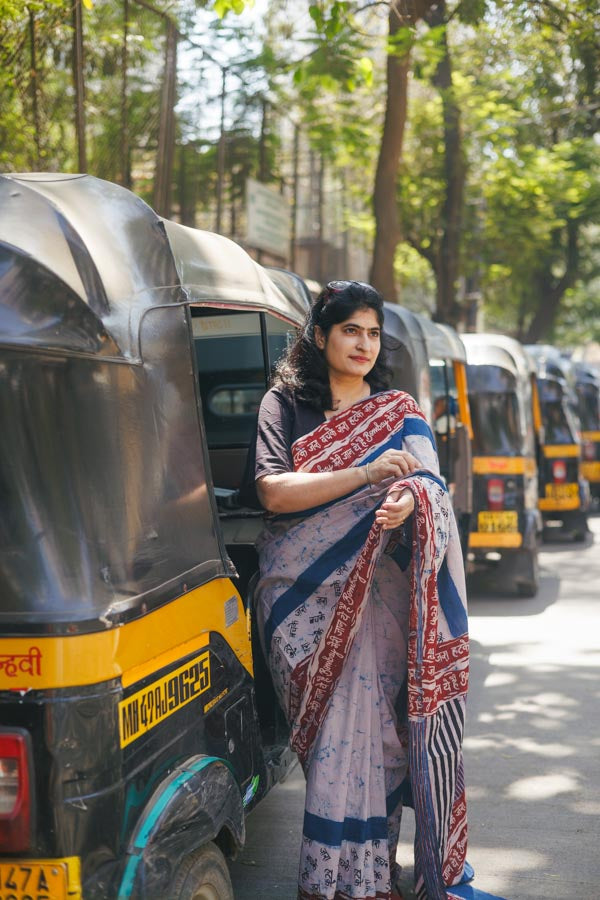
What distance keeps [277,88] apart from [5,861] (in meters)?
11.1

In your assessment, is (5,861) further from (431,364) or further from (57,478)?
(431,364)

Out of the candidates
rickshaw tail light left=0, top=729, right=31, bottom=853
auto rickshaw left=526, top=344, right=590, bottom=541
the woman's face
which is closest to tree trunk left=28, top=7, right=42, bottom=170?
the woman's face

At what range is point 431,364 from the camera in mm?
8102

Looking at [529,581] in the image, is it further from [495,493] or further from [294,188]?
[294,188]

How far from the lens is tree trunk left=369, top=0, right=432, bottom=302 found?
1026cm

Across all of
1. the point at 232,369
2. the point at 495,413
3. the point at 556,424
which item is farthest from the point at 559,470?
the point at 232,369

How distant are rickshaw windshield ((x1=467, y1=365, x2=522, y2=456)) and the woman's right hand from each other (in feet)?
21.4

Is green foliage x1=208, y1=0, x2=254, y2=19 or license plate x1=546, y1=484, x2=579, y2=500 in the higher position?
green foliage x1=208, y1=0, x2=254, y2=19

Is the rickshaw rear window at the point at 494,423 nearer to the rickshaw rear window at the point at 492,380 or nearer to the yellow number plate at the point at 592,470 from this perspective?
the rickshaw rear window at the point at 492,380

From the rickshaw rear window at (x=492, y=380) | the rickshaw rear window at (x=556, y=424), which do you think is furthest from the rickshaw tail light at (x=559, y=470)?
the rickshaw rear window at (x=492, y=380)

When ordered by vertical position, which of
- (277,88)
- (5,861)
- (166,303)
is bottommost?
(5,861)

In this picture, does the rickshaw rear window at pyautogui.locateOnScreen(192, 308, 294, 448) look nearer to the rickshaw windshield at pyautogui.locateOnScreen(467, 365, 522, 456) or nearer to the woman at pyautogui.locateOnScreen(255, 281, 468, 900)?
the woman at pyautogui.locateOnScreen(255, 281, 468, 900)

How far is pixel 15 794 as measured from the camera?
2262mm

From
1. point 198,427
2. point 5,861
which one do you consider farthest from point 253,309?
point 5,861
